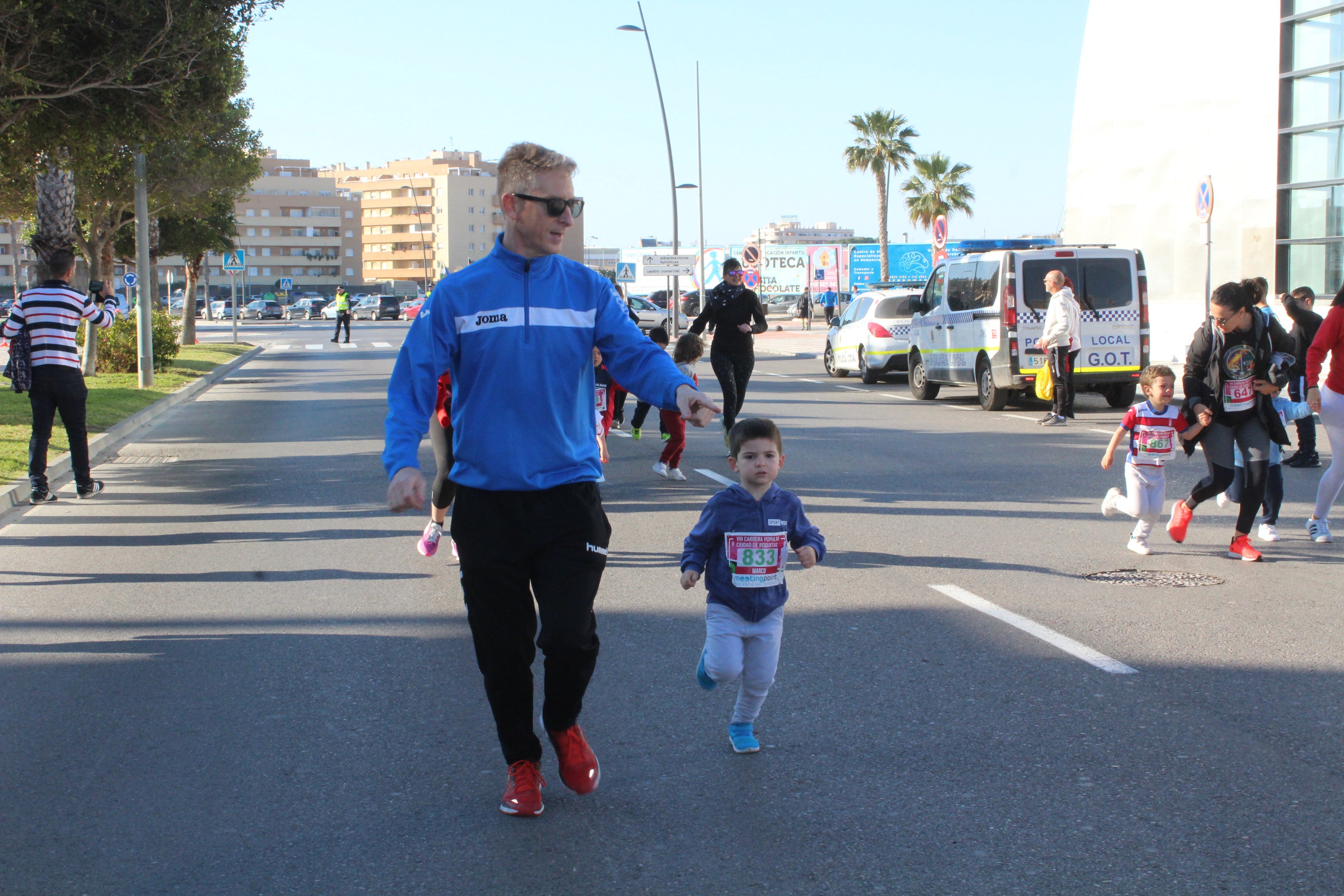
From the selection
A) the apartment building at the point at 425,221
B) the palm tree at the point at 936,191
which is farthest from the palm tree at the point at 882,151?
the apartment building at the point at 425,221

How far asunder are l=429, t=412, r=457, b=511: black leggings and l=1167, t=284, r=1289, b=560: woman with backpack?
14.9 ft

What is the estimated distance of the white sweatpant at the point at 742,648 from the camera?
4.33m

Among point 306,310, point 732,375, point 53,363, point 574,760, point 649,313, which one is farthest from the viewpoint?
point 306,310

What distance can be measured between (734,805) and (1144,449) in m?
4.79

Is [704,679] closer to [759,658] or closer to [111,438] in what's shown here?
[759,658]

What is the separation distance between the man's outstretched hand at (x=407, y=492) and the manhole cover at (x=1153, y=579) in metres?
4.85

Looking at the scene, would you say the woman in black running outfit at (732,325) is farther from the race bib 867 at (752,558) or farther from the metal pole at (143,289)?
the metal pole at (143,289)

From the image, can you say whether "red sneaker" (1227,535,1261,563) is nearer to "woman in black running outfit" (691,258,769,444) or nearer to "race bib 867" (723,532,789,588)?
"race bib 867" (723,532,789,588)

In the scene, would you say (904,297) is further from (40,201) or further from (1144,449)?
(1144,449)

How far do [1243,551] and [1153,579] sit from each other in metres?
0.86

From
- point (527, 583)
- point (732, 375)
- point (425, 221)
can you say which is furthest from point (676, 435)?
point (425, 221)

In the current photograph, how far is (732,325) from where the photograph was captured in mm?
12703

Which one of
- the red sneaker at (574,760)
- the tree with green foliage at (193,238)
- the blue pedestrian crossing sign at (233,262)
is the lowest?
the red sneaker at (574,760)

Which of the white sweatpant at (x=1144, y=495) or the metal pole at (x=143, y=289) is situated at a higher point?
the metal pole at (x=143, y=289)
